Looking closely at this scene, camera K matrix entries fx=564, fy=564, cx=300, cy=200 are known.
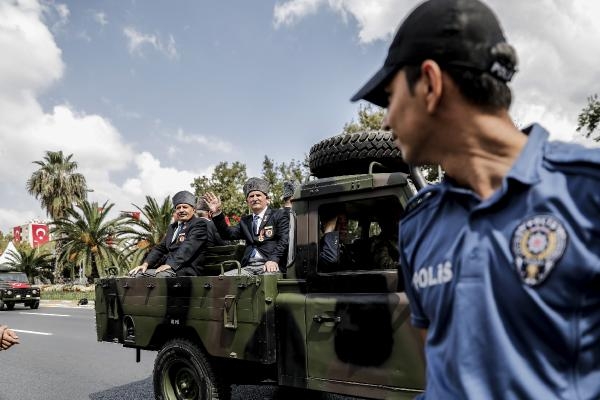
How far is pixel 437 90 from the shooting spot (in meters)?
1.14

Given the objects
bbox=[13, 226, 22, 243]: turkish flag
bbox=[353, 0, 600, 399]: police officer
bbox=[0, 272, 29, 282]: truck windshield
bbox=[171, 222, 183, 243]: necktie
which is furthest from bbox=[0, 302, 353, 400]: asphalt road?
bbox=[13, 226, 22, 243]: turkish flag

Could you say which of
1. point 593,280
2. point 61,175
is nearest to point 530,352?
point 593,280

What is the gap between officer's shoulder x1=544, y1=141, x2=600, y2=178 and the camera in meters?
0.97

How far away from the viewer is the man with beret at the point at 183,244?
17.9ft

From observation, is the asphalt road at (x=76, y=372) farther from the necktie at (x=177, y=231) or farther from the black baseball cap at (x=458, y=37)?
the black baseball cap at (x=458, y=37)

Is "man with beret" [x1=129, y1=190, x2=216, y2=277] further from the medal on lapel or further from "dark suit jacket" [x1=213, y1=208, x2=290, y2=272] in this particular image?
the medal on lapel

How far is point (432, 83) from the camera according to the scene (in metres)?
1.15

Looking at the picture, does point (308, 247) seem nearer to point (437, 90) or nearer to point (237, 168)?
point (437, 90)

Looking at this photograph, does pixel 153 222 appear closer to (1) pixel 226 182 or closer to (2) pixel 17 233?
(1) pixel 226 182

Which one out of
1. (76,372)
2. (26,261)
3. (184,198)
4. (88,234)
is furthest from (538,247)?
(26,261)

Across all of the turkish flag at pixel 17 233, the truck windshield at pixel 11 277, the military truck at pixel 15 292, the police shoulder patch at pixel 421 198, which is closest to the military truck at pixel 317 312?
the police shoulder patch at pixel 421 198

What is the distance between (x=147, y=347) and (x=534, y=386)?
15.5 ft

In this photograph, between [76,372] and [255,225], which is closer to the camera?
[255,225]

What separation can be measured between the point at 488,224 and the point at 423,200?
0.27 meters
